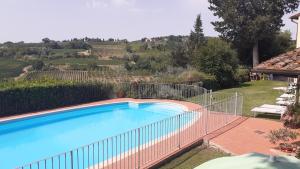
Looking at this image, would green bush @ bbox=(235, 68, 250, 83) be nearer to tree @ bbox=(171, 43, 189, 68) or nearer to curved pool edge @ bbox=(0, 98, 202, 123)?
curved pool edge @ bbox=(0, 98, 202, 123)

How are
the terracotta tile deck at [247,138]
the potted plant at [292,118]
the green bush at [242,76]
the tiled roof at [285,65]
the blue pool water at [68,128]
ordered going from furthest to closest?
the green bush at [242,76], the blue pool water at [68,128], the potted plant at [292,118], the terracotta tile deck at [247,138], the tiled roof at [285,65]

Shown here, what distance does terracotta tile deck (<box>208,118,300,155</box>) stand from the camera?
11727mm

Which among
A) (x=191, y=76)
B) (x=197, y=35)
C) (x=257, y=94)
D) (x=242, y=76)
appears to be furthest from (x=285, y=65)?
(x=197, y=35)

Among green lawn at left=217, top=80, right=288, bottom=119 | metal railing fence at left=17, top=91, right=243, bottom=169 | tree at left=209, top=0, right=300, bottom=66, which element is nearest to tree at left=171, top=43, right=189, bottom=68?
tree at left=209, top=0, right=300, bottom=66

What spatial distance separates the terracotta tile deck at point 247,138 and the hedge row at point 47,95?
1070 cm

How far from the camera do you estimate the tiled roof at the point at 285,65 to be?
9148 millimetres

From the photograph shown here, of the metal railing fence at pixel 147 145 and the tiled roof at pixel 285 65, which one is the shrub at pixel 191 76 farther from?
the tiled roof at pixel 285 65

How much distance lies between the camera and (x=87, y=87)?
2283cm

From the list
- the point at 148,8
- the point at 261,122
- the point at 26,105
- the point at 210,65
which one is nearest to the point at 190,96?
the point at 210,65

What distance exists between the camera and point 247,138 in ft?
43.1

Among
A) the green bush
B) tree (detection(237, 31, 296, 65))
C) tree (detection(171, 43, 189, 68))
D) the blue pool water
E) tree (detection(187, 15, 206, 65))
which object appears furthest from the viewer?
tree (detection(187, 15, 206, 65))

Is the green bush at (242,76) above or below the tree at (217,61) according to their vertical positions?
below

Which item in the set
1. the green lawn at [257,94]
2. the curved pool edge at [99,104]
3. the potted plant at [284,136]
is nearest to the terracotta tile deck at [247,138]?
the potted plant at [284,136]

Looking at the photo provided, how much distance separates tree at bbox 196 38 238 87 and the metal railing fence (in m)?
10.3
